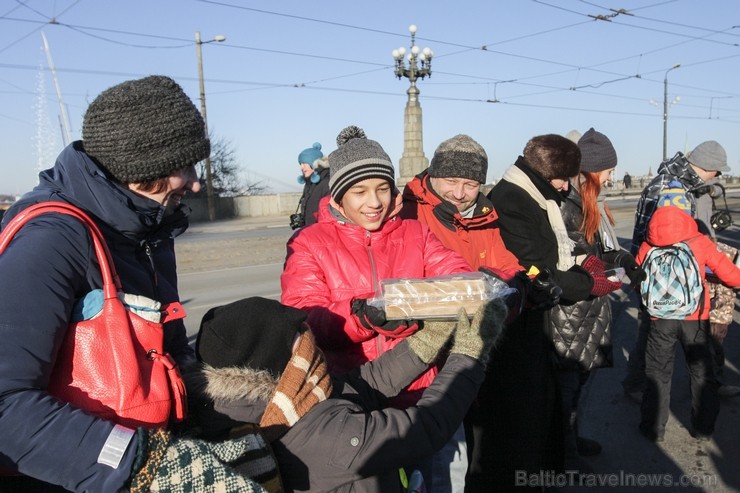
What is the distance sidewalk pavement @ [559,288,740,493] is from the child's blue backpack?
88 cm

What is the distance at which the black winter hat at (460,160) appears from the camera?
3.08 m

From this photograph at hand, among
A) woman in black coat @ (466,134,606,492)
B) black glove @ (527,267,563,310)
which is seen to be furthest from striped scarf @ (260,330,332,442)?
black glove @ (527,267,563,310)

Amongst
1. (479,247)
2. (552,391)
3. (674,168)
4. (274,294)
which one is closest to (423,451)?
(479,247)

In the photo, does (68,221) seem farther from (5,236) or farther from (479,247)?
(479,247)

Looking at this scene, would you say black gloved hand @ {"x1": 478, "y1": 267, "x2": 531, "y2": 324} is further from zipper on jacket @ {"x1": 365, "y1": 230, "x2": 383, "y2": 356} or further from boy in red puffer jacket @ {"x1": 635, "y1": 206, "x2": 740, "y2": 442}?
boy in red puffer jacket @ {"x1": 635, "y1": 206, "x2": 740, "y2": 442}

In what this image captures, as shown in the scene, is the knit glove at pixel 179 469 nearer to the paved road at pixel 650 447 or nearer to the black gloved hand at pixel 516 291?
the black gloved hand at pixel 516 291

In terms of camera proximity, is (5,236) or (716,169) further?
(716,169)

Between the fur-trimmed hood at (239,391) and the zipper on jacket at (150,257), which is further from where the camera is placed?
the zipper on jacket at (150,257)

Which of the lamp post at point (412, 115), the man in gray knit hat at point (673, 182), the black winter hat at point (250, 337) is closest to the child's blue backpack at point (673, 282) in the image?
the man in gray knit hat at point (673, 182)

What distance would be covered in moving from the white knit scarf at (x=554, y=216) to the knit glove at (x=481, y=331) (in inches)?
52.0

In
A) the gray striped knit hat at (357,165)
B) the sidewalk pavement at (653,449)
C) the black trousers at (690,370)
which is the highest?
the gray striped knit hat at (357,165)

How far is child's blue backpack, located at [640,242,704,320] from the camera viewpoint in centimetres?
386

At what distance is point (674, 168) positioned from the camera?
174 inches

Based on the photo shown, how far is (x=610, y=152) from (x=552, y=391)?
5.42 feet
